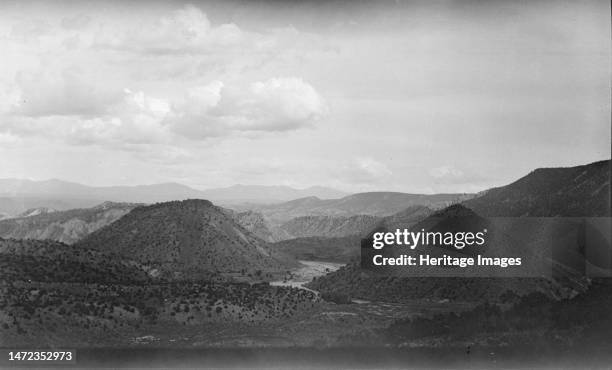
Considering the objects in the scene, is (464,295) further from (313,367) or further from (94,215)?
(94,215)

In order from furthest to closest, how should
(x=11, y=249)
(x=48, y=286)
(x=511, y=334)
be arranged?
(x=11, y=249) → (x=48, y=286) → (x=511, y=334)

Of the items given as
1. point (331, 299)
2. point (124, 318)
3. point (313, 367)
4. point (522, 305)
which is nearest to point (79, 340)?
point (124, 318)

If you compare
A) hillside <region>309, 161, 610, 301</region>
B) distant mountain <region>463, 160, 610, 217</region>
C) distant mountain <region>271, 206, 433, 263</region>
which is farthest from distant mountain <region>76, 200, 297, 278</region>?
distant mountain <region>463, 160, 610, 217</region>

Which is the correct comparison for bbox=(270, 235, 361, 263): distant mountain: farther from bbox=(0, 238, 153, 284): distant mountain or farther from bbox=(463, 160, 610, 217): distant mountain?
bbox=(463, 160, 610, 217): distant mountain

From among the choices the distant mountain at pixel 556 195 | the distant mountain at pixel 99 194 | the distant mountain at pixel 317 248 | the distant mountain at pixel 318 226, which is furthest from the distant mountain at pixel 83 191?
the distant mountain at pixel 318 226

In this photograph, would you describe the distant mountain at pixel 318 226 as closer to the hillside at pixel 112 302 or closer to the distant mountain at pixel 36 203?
the hillside at pixel 112 302

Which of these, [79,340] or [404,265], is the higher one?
[404,265]
